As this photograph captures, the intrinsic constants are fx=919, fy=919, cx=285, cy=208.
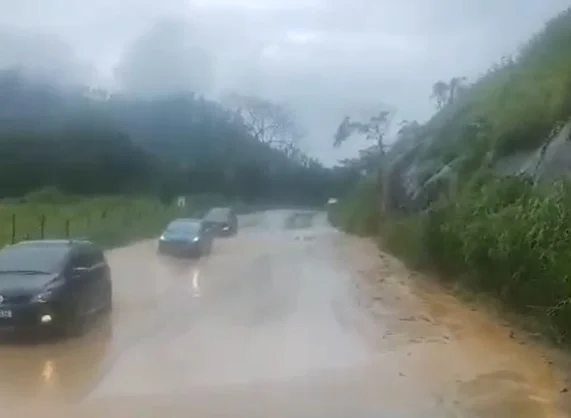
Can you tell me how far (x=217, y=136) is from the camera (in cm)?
5269

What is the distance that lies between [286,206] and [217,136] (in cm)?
1233

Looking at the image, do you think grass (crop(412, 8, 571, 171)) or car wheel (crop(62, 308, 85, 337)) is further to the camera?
grass (crop(412, 8, 571, 171))

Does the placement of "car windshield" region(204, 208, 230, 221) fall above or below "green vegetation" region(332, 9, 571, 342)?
below

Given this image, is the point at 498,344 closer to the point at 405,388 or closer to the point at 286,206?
the point at 405,388

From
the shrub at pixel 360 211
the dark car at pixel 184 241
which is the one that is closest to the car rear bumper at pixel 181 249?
the dark car at pixel 184 241

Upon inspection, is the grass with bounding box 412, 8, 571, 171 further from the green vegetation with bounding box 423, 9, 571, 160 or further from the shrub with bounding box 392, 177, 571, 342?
the shrub with bounding box 392, 177, 571, 342

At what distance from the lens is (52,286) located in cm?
1338

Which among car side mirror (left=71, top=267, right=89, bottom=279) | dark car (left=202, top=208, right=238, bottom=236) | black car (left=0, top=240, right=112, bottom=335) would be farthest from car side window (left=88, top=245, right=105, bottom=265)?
dark car (left=202, top=208, right=238, bottom=236)

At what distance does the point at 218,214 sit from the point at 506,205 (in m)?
31.4

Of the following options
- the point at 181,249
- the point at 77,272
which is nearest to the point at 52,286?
the point at 77,272

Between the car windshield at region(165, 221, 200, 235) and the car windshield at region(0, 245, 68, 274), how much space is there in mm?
16439

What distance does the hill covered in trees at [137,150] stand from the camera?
3306 centimetres

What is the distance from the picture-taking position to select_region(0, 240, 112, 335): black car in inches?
507

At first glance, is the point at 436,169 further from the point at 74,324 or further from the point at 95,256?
the point at 74,324
